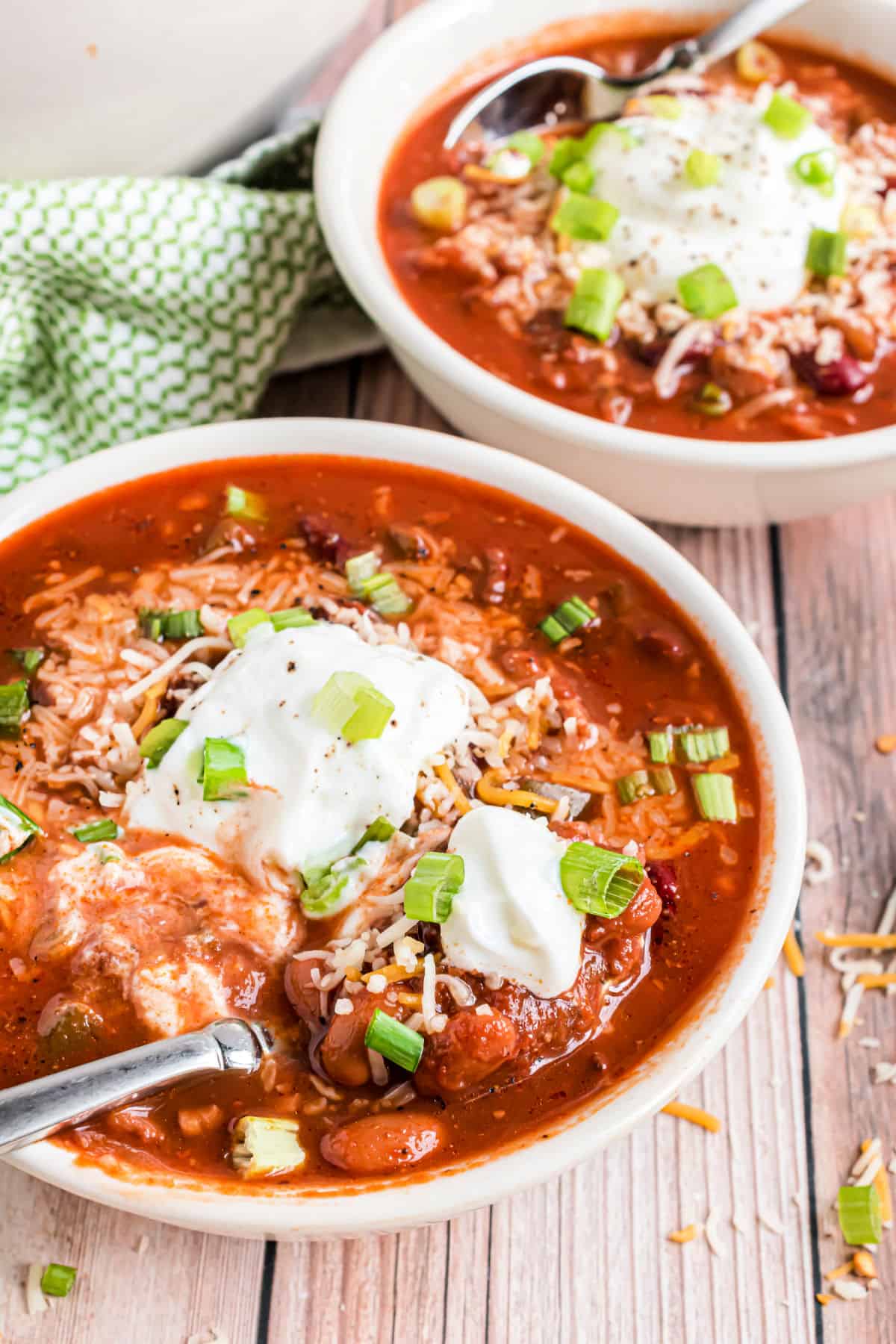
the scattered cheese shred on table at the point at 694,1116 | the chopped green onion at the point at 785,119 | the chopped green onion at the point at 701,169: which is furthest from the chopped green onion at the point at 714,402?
the scattered cheese shred on table at the point at 694,1116

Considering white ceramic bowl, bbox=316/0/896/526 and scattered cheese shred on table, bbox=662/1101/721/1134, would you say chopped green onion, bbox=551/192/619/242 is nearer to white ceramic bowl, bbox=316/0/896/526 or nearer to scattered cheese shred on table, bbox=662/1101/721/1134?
white ceramic bowl, bbox=316/0/896/526

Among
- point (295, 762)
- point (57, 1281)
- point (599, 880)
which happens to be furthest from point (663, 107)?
point (57, 1281)

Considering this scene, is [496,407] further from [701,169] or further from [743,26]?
[743,26]

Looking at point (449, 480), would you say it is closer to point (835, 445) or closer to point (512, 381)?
point (512, 381)

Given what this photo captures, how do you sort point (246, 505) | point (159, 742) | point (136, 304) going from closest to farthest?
point (159, 742) → point (246, 505) → point (136, 304)

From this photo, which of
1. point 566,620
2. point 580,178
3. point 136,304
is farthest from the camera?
point 580,178

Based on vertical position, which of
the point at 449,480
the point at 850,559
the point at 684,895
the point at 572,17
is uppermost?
the point at 572,17

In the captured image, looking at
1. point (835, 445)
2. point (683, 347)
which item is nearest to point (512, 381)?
point (683, 347)
